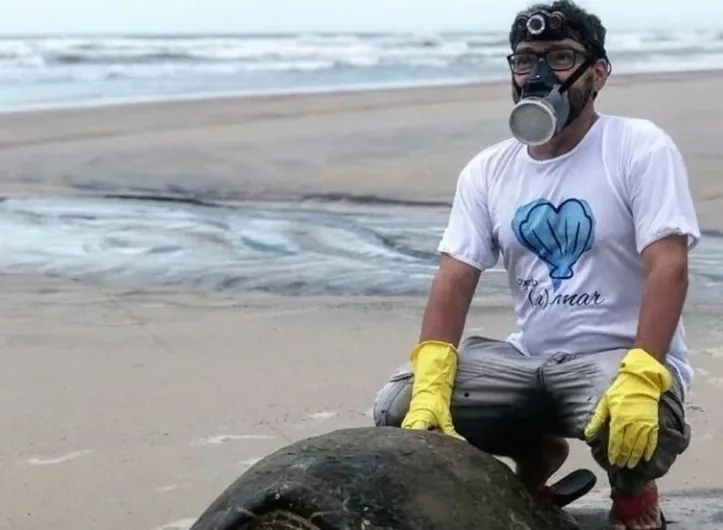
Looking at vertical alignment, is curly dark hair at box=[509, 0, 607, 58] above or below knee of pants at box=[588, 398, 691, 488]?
above

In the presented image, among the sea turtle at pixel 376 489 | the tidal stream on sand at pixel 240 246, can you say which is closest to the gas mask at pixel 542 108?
the sea turtle at pixel 376 489

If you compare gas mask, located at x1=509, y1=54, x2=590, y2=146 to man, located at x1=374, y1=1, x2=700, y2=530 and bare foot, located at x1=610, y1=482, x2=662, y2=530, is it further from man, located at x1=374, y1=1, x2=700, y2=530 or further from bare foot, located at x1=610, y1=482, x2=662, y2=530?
bare foot, located at x1=610, y1=482, x2=662, y2=530

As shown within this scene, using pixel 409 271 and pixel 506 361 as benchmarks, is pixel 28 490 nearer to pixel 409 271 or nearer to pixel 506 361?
pixel 506 361

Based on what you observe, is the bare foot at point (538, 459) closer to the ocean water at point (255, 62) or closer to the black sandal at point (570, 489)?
the black sandal at point (570, 489)

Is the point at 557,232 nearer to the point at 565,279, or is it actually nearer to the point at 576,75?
the point at 565,279

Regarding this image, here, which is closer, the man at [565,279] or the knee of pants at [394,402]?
the man at [565,279]

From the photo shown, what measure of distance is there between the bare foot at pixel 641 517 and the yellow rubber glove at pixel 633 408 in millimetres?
226

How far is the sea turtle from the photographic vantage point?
2375mm

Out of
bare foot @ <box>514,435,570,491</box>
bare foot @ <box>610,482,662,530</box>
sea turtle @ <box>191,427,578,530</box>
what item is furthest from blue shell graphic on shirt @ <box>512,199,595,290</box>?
sea turtle @ <box>191,427,578,530</box>

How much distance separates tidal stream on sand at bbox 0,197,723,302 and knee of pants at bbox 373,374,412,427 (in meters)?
3.74

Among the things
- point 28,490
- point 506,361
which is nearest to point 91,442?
point 28,490

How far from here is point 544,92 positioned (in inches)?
122

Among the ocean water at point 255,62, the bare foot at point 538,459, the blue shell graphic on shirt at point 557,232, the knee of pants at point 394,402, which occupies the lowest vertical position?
the ocean water at point 255,62

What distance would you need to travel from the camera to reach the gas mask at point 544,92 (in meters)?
3.03
